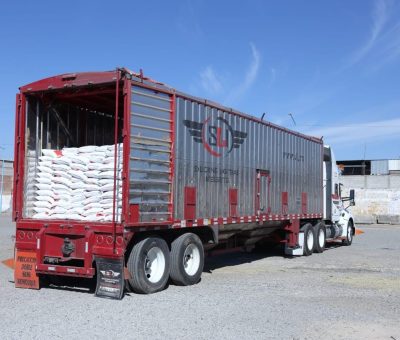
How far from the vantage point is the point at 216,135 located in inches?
469

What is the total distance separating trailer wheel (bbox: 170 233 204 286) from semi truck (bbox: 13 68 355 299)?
0.02 m

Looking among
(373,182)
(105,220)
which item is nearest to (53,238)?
(105,220)

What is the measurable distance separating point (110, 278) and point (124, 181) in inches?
65.1

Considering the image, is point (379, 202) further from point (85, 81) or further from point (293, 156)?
point (85, 81)

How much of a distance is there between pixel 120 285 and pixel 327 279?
490cm

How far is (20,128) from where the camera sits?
414 inches

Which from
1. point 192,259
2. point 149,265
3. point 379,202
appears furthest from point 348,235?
point 379,202

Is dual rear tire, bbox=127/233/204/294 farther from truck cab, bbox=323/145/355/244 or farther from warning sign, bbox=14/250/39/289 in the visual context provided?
truck cab, bbox=323/145/355/244

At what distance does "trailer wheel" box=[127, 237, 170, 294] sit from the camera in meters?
9.33

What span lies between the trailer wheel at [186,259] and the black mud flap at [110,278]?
1.55 m

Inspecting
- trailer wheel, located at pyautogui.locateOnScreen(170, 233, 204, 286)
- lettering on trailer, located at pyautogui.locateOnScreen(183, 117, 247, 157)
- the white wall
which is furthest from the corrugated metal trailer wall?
the white wall

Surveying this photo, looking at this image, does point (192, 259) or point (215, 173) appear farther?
point (215, 173)

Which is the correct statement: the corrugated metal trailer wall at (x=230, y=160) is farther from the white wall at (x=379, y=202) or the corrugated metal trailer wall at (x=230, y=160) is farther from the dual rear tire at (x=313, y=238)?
the white wall at (x=379, y=202)

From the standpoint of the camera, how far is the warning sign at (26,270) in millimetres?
10000
